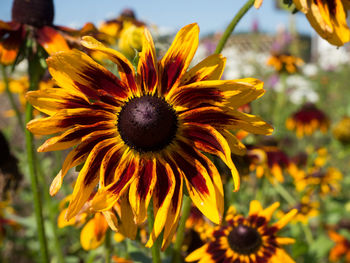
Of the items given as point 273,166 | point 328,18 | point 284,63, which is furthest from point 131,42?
point 284,63

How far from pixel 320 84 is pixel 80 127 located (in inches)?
238

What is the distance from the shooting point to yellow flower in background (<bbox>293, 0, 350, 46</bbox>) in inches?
27.6

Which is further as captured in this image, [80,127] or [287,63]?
[287,63]

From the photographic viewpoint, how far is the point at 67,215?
65 cm

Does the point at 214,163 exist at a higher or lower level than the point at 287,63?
higher

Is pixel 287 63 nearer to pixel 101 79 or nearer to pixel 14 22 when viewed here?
pixel 14 22

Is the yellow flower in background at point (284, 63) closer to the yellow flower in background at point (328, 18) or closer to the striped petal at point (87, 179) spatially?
the yellow flower in background at point (328, 18)

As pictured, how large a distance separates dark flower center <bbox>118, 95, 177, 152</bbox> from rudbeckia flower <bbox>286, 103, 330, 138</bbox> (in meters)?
2.77

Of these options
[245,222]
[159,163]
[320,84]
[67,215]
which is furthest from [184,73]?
[320,84]

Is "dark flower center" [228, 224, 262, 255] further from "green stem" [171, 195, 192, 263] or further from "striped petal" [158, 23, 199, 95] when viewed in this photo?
"striped petal" [158, 23, 199, 95]

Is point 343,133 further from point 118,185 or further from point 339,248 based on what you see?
point 118,185

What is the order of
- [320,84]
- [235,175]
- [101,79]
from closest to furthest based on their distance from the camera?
[235,175]
[101,79]
[320,84]

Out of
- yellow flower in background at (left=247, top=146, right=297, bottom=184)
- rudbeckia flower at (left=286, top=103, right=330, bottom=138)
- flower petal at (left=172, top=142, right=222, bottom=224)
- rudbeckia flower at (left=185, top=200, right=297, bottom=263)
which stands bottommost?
rudbeckia flower at (left=286, top=103, right=330, bottom=138)

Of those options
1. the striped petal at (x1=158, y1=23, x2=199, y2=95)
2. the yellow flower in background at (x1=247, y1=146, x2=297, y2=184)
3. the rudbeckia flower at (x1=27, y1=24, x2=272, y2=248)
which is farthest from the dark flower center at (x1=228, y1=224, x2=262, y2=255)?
→ the yellow flower in background at (x1=247, y1=146, x2=297, y2=184)
